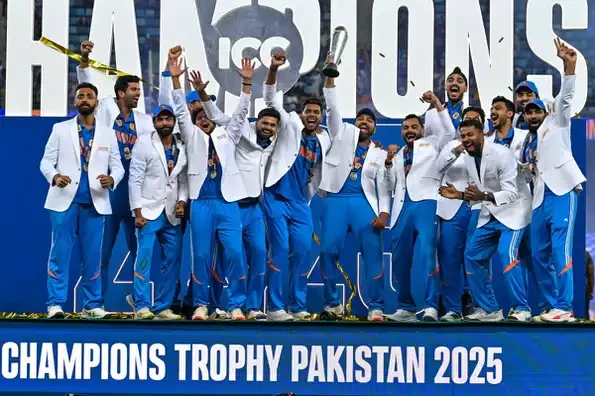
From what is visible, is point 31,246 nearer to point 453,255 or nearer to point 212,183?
point 212,183

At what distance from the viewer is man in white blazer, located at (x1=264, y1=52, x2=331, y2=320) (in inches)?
426

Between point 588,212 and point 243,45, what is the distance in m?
3.55

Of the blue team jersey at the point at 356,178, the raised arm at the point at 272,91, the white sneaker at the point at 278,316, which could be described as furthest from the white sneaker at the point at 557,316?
the raised arm at the point at 272,91

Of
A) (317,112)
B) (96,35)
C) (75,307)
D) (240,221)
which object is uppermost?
(96,35)

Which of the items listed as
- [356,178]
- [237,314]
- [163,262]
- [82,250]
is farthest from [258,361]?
[356,178]

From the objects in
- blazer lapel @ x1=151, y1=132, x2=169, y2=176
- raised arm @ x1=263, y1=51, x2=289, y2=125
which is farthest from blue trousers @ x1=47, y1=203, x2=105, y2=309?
raised arm @ x1=263, y1=51, x2=289, y2=125

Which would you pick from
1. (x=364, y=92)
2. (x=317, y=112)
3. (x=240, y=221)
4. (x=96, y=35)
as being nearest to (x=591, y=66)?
(x=364, y=92)

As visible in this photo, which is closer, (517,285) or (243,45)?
(517,285)

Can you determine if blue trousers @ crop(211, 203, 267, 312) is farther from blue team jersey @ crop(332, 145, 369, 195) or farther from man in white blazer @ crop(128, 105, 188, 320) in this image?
blue team jersey @ crop(332, 145, 369, 195)

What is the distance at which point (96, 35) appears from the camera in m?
12.4

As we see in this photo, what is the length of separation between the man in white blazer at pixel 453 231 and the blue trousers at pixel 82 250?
9.05ft

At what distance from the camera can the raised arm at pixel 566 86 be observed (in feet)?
33.2

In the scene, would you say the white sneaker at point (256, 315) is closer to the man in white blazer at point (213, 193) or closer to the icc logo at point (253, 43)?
the man in white blazer at point (213, 193)

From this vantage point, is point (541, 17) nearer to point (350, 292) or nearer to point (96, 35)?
point (350, 292)
